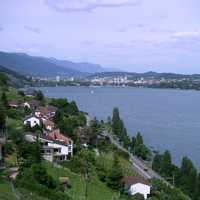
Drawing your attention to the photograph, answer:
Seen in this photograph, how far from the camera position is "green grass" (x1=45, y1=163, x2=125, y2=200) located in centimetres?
1694

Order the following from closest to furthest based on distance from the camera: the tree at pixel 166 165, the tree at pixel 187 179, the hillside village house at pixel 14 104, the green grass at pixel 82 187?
the green grass at pixel 82 187 → the tree at pixel 187 179 → the tree at pixel 166 165 → the hillside village house at pixel 14 104

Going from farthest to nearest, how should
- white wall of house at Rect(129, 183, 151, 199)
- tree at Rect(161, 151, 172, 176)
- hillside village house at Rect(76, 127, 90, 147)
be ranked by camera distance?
hillside village house at Rect(76, 127, 90, 147)
tree at Rect(161, 151, 172, 176)
white wall of house at Rect(129, 183, 151, 199)

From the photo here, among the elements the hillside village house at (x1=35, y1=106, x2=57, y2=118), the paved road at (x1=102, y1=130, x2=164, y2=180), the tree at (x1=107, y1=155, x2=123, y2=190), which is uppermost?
the hillside village house at (x1=35, y1=106, x2=57, y2=118)

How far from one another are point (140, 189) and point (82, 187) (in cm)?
319

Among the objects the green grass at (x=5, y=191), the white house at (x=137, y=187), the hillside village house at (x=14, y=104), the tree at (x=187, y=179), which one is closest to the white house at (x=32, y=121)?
the hillside village house at (x=14, y=104)

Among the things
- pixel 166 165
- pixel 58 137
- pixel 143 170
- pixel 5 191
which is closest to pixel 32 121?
pixel 58 137

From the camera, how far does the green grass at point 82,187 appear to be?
1694 cm

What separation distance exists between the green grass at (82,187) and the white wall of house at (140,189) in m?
1.42

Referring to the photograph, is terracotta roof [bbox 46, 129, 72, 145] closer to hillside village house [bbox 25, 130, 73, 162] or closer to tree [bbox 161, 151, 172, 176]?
hillside village house [bbox 25, 130, 73, 162]

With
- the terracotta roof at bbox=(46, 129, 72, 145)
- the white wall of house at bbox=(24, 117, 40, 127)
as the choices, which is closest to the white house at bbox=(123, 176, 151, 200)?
the terracotta roof at bbox=(46, 129, 72, 145)

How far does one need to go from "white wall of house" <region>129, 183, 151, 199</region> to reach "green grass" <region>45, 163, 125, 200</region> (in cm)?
142

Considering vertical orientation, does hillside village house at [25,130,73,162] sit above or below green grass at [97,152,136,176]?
above

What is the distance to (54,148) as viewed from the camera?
23.8 m

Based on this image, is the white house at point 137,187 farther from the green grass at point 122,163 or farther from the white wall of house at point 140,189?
the green grass at point 122,163
